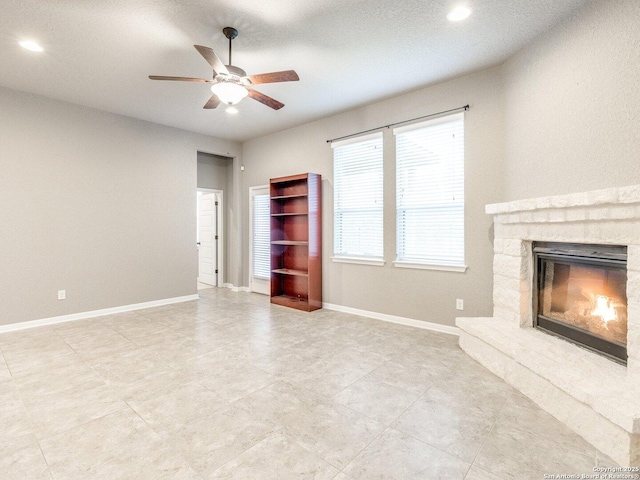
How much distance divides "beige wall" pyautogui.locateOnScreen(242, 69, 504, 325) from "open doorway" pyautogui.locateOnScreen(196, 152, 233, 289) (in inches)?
68.7

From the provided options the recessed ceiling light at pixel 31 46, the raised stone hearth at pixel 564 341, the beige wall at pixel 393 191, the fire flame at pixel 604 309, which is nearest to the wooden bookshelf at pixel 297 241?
the beige wall at pixel 393 191

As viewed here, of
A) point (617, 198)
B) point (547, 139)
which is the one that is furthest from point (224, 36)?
point (617, 198)

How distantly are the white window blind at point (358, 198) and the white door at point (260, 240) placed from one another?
175 centimetres

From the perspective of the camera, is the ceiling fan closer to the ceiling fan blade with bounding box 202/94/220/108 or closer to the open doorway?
the ceiling fan blade with bounding box 202/94/220/108

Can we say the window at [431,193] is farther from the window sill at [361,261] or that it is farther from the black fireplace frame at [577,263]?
the black fireplace frame at [577,263]

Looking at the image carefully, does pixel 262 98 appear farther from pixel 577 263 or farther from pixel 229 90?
pixel 577 263

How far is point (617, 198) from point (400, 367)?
2073 millimetres

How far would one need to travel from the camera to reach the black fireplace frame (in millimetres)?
2193

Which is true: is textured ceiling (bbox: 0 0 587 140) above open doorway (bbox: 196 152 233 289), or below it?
above

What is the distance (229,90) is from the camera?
2.85 m

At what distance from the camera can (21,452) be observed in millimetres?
1825

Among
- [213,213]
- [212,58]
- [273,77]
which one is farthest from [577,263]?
[213,213]

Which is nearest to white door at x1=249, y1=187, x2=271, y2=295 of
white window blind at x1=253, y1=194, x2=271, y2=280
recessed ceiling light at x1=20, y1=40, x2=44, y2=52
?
white window blind at x1=253, y1=194, x2=271, y2=280

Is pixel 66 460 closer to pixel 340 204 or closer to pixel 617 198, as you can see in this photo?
pixel 617 198
